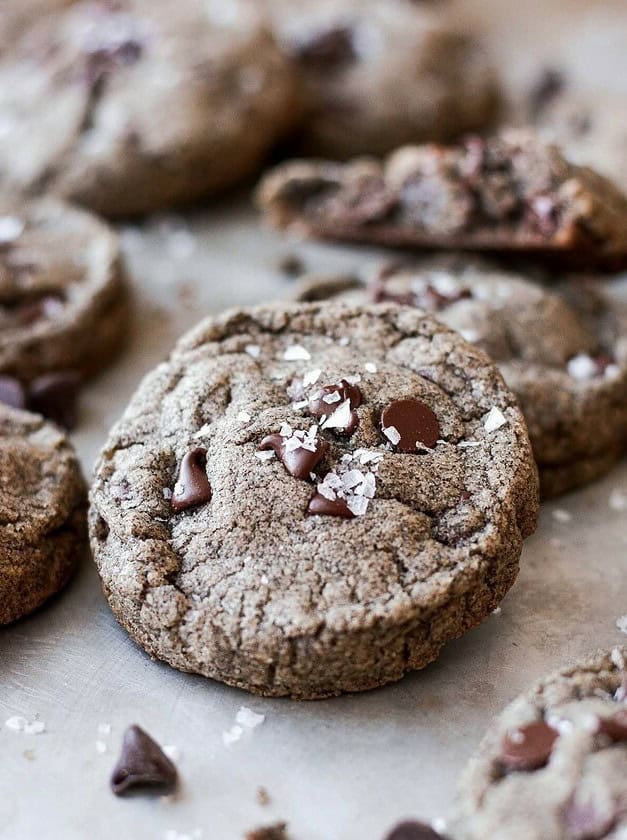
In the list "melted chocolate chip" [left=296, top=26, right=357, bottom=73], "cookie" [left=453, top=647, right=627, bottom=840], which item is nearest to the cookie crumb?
"cookie" [left=453, top=647, right=627, bottom=840]

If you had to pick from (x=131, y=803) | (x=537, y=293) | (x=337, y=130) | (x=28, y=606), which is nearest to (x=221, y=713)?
(x=131, y=803)

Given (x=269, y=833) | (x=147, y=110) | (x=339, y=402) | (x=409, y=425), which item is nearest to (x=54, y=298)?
(x=147, y=110)

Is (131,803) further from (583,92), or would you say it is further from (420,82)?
(583,92)

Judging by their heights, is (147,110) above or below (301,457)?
above

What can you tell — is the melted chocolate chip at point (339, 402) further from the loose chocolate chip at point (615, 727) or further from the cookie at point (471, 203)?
the cookie at point (471, 203)

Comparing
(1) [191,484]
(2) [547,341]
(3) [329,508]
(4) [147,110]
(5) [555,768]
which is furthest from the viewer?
(4) [147,110]

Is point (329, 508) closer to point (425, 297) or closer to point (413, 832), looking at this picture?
point (413, 832)
